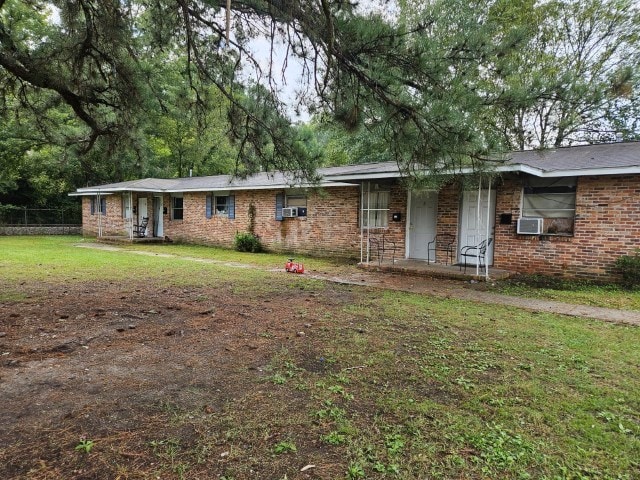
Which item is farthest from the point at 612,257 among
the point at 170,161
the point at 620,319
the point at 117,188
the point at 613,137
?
the point at 170,161

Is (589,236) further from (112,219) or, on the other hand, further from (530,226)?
(112,219)

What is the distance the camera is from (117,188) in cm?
1731

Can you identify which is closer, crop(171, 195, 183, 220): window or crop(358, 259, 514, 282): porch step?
crop(358, 259, 514, 282): porch step

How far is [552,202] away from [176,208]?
47.6ft

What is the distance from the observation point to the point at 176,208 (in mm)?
17844

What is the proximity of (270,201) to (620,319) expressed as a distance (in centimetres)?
1071

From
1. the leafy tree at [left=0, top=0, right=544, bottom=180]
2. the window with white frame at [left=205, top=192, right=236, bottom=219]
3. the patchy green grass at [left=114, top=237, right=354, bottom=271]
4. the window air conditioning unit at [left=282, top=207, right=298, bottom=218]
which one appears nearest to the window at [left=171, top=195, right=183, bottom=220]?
the window with white frame at [left=205, top=192, right=236, bottom=219]

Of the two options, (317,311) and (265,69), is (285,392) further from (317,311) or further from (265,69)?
(265,69)

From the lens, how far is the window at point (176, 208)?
17.8 meters

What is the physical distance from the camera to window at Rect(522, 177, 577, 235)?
8.44 metres

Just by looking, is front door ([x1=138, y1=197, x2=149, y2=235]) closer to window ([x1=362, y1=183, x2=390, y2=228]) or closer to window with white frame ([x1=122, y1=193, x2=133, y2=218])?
window with white frame ([x1=122, y1=193, x2=133, y2=218])

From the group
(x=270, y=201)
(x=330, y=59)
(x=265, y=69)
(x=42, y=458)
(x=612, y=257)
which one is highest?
(x=265, y=69)

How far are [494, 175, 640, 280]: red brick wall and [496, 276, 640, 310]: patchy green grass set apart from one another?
1.29 ft

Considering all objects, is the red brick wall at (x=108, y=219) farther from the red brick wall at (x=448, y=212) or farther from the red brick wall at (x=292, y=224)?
the red brick wall at (x=448, y=212)
